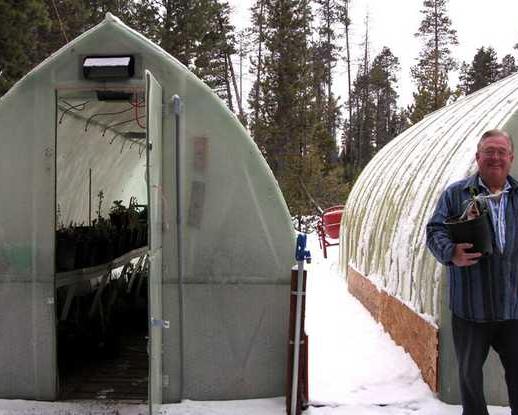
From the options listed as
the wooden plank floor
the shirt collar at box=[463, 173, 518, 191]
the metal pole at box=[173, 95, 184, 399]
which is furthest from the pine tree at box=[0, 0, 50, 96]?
the shirt collar at box=[463, 173, 518, 191]

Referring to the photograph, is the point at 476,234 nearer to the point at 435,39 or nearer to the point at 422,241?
the point at 422,241

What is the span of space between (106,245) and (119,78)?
3.08 meters

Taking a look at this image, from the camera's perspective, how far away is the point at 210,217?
4.53 meters

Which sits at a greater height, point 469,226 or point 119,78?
point 119,78

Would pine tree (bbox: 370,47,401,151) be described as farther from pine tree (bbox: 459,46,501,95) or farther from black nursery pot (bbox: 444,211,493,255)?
black nursery pot (bbox: 444,211,493,255)

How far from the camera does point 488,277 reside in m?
3.16

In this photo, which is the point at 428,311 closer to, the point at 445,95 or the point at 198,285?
the point at 198,285

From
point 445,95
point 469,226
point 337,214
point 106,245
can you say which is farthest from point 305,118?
point 469,226

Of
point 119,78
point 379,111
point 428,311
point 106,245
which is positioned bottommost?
point 428,311

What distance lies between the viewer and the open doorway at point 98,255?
5422 mm

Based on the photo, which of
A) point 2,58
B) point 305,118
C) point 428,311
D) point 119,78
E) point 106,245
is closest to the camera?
point 119,78

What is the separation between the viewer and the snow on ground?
4387 mm

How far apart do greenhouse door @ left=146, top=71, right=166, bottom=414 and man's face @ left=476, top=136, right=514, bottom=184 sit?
212cm

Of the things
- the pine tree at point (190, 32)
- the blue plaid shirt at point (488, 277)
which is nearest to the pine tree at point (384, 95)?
the pine tree at point (190, 32)
